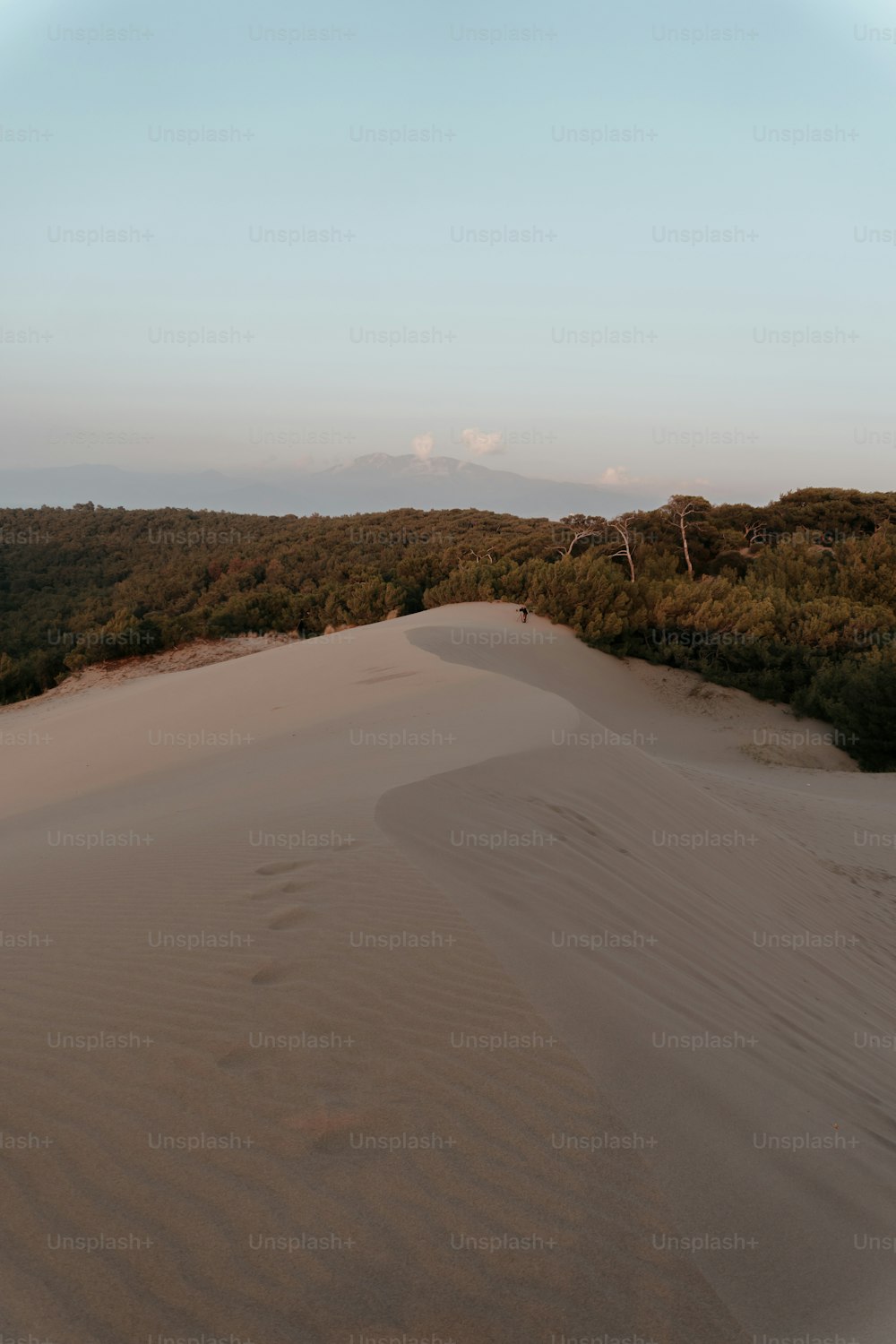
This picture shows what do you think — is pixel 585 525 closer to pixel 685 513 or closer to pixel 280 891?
pixel 685 513

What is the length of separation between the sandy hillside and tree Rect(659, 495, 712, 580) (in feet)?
75.7

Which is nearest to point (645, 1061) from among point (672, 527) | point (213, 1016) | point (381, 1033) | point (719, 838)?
point (381, 1033)

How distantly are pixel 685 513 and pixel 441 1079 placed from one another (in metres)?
29.6

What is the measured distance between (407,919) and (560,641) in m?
16.1

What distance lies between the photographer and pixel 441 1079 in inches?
105

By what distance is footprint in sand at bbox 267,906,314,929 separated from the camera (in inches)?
146

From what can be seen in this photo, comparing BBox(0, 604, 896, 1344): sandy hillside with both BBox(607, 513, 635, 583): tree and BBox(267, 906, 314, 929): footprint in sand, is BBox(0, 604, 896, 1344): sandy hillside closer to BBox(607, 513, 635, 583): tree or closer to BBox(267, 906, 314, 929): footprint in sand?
BBox(267, 906, 314, 929): footprint in sand

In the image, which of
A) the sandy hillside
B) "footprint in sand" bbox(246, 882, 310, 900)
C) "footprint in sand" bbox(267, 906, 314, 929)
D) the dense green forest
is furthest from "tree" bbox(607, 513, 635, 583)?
"footprint in sand" bbox(267, 906, 314, 929)

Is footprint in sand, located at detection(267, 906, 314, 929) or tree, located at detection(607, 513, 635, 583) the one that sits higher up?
tree, located at detection(607, 513, 635, 583)

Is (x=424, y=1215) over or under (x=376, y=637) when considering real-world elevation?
under

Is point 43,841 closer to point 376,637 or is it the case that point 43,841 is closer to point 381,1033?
point 381,1033

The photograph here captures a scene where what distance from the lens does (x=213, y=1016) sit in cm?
299

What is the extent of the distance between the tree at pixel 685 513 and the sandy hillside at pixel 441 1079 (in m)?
23.1

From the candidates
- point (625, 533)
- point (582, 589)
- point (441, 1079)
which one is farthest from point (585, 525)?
point (441, 1079)
